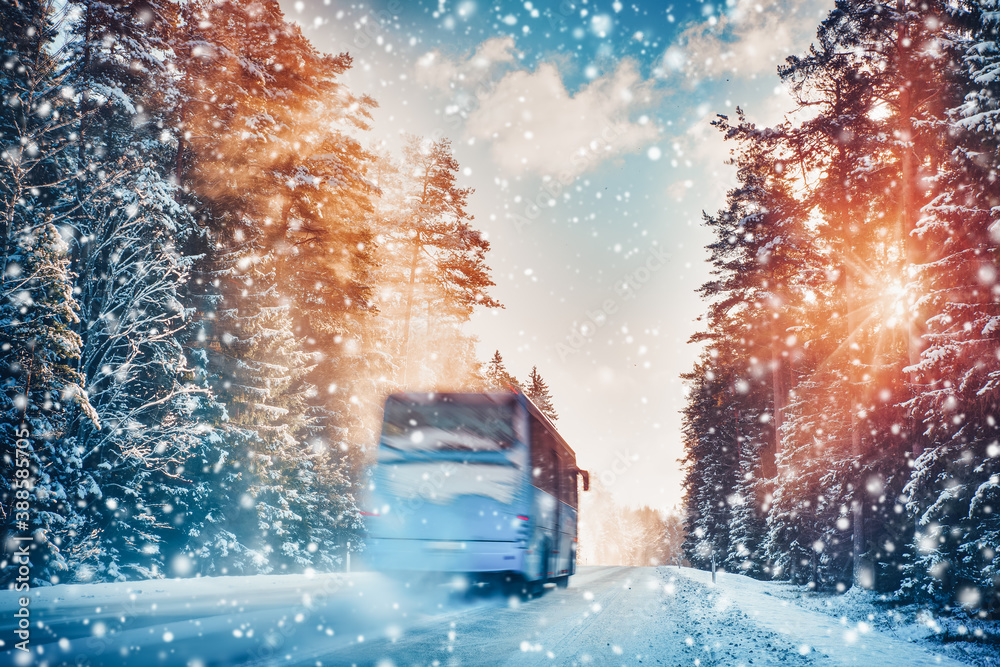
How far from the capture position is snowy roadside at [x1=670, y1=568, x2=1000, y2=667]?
683cm

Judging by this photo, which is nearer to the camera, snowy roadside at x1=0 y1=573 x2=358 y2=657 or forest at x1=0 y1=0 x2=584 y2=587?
snowy roadside at x1=0 y1=573 x2=358 y2=657

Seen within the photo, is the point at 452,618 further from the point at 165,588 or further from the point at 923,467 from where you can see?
the point at 923,467

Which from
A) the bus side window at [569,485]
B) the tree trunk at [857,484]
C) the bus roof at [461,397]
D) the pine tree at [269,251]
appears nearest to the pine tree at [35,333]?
the pine tree at [269,251]

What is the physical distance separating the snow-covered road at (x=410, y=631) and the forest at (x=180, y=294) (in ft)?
8.56

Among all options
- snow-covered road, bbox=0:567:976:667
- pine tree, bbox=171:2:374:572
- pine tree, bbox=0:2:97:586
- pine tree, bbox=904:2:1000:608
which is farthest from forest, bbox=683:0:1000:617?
pine tree, bbox=0:2:97:586

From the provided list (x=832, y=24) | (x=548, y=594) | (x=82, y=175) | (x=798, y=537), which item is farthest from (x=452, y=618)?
(x=798, y=537)

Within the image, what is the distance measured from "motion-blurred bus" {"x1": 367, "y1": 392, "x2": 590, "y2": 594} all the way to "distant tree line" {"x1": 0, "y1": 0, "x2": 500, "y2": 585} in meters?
5.67

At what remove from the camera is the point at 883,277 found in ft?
50.9

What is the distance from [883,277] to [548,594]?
488 inches

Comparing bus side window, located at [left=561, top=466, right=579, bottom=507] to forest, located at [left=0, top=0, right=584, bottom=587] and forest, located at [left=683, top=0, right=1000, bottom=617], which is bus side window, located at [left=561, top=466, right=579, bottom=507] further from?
forest, located at [left=0, top=0, right=584, bottom=587]

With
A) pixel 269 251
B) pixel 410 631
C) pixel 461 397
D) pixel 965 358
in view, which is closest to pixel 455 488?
pixel 461 397

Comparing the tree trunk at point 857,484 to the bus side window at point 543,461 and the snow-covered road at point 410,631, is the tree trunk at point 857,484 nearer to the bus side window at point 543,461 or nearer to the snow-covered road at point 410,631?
the snow-covered road at point 410,631
